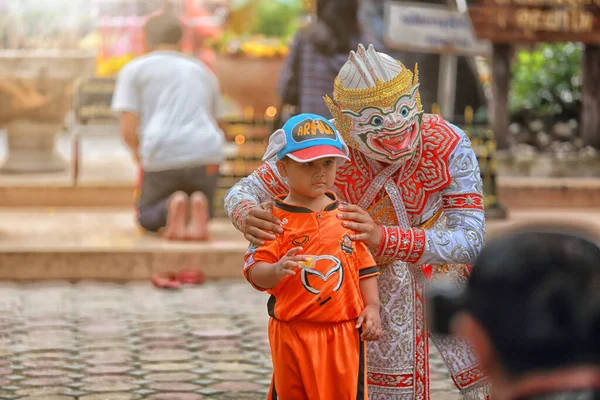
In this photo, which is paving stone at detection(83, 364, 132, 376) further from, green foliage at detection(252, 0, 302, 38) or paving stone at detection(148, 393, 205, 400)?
green foliage at detection(252, 0, 302, 38)

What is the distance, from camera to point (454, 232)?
3701 mm

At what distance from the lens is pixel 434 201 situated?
3.91 meters

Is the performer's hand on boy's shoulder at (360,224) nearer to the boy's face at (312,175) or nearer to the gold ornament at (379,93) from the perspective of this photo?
the boy's face at (312,175)

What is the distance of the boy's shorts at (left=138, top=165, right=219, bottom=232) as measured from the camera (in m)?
8.88

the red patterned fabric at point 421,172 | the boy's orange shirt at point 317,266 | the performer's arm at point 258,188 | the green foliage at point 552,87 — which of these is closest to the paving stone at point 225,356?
the performer's arm at point 258,188

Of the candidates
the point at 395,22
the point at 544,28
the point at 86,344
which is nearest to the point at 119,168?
the point at 395,22

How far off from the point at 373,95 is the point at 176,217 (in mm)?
5275

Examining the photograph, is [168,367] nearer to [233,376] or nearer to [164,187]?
[233,376]

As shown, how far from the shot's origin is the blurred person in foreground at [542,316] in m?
A: 1.63

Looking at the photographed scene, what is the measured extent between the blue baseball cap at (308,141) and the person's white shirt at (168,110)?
5180 mm

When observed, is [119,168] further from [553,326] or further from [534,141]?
[553,326]

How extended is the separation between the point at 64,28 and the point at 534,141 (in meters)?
5.58

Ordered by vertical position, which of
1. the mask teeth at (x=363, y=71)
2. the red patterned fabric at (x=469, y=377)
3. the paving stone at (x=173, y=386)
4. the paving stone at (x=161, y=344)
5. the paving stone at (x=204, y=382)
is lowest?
the paving stone at (x=161, y=344)

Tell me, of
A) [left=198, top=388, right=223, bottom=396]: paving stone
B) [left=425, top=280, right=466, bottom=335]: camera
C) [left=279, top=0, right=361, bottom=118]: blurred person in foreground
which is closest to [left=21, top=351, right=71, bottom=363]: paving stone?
[left=198, top=388, right=223, bottom=396]: paving stone
